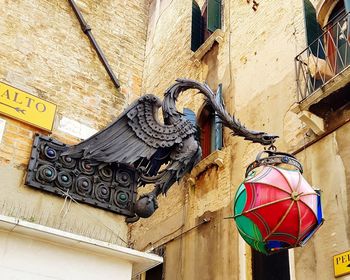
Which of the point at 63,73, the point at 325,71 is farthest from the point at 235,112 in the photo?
the point at 63,73

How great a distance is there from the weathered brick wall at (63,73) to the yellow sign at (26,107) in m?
0.06

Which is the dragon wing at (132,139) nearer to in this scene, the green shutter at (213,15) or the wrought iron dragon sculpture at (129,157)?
the wrought iron dragon sculpture at (129,157)

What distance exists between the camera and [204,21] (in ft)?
39.9

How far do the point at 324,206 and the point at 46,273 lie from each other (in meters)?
4.05

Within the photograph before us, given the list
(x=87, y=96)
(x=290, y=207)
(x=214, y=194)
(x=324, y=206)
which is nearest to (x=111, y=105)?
(x=87, y=96)

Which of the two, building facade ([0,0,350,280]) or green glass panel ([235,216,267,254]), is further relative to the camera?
building facade ([0,0,350,280])

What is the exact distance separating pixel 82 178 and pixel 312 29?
4.89 metres

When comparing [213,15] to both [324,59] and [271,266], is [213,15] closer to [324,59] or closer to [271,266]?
[324,59]

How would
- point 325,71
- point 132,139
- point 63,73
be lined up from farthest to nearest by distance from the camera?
point 325,71, point 63,73, point 132,139

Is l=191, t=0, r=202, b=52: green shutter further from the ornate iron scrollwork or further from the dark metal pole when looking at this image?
the ornate iron scrollwork

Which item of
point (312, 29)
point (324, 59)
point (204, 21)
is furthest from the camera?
point (204, 21)

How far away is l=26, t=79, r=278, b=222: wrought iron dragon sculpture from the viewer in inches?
181

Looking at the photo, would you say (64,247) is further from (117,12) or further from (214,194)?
(214,194)

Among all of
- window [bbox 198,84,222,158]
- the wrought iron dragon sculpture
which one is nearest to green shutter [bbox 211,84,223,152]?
window [bbox 198,84,222,158]
